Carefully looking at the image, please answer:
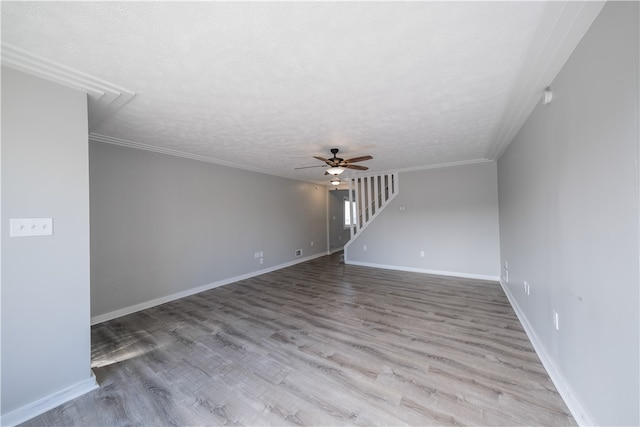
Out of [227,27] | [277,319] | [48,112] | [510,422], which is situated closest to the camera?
[227,27]

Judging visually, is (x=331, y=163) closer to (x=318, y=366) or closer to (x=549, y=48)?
(x=549, y=48)

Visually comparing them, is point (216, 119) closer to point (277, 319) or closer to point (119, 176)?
point (119, 176)

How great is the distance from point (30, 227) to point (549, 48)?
3.67 m

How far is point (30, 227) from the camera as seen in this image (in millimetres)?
1620

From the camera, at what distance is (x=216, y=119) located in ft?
8.25

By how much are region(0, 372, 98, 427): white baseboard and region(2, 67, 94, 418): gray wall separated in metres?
0.02

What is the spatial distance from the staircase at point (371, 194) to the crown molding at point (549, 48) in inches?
130

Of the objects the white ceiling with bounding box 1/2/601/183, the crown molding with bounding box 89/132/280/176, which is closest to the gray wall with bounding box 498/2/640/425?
the white ceiling with bounding box 1/2/601/183

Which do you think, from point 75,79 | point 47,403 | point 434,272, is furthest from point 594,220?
point 434,272

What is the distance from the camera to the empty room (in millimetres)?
1205

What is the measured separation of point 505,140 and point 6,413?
5494 millimetres

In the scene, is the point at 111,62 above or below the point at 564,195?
above

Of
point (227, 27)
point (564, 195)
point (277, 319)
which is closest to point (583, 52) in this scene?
point (564, 195)

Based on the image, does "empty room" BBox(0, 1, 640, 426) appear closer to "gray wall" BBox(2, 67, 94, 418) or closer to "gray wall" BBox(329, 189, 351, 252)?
"gray wall" BBox(2, 67, 94, 418)
